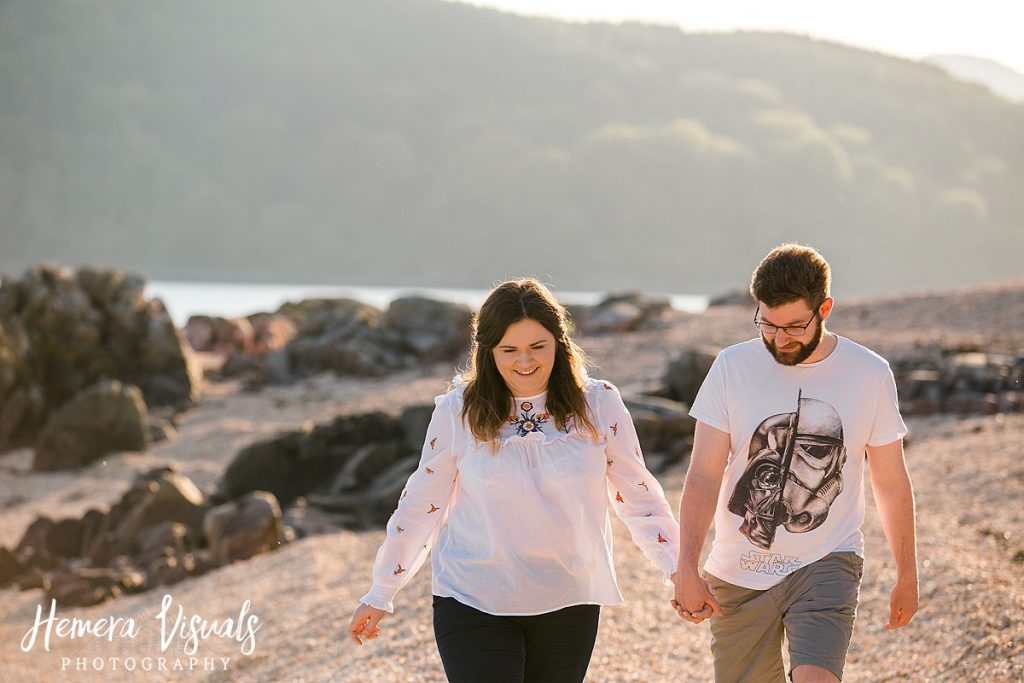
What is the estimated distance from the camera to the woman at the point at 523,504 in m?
2.88

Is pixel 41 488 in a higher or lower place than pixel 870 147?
lower

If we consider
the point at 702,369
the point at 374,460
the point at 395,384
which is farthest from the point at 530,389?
the point at 395,384

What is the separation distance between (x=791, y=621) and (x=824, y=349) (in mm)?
655

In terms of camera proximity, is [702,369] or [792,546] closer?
[792,546]

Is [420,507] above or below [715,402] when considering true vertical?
below

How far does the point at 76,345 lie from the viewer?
49.0ft

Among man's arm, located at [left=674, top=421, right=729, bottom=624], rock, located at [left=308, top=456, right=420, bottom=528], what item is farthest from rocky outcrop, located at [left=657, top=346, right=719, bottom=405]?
man's arm, located at [left=674, top=421, right=729, bottom=624]

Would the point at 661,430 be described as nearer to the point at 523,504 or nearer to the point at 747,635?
the point at 747,635

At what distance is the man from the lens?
288 cm

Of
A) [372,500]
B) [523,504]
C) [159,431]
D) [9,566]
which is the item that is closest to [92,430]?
[159,431]

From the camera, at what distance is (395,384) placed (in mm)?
15688

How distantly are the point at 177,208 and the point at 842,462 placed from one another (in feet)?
207

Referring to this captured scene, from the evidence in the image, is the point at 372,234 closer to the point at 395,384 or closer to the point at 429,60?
the point at 429,60

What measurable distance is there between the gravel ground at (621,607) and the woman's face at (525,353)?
6.71 ft
